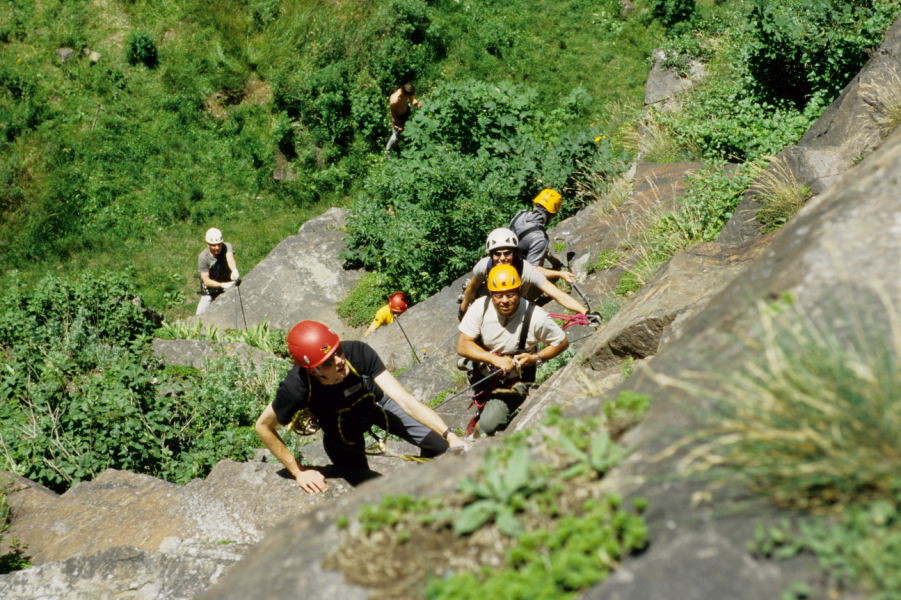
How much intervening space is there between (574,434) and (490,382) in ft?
11.5

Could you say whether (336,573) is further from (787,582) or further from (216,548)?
(216,548)

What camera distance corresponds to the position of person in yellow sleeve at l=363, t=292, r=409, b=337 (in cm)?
1177

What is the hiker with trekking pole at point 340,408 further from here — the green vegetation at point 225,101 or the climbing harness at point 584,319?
the green vegetation at point 225,101

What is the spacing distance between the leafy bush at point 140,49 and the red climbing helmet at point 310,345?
13.2m

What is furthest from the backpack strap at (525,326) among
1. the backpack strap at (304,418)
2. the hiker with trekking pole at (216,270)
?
the hiker with trekking pole at (216,270)

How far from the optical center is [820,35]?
10969mm

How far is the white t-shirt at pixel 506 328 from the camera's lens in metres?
6.59

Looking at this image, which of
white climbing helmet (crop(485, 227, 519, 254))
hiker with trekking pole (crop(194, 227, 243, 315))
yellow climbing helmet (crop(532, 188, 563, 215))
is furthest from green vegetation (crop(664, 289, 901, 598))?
hiker with trekking pole (crop(194, 227, 243, 315))

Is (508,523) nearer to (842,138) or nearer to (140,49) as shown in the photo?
(842,138)

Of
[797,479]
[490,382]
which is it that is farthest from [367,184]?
[797,479]

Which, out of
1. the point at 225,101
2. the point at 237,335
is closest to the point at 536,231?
the point at 237,335

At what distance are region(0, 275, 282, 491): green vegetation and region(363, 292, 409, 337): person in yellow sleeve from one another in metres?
1.94

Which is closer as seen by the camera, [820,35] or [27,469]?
[27,469]

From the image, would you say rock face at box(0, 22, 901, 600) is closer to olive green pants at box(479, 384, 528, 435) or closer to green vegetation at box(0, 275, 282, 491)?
olive green pants at box(479, 384, 528, 435)
